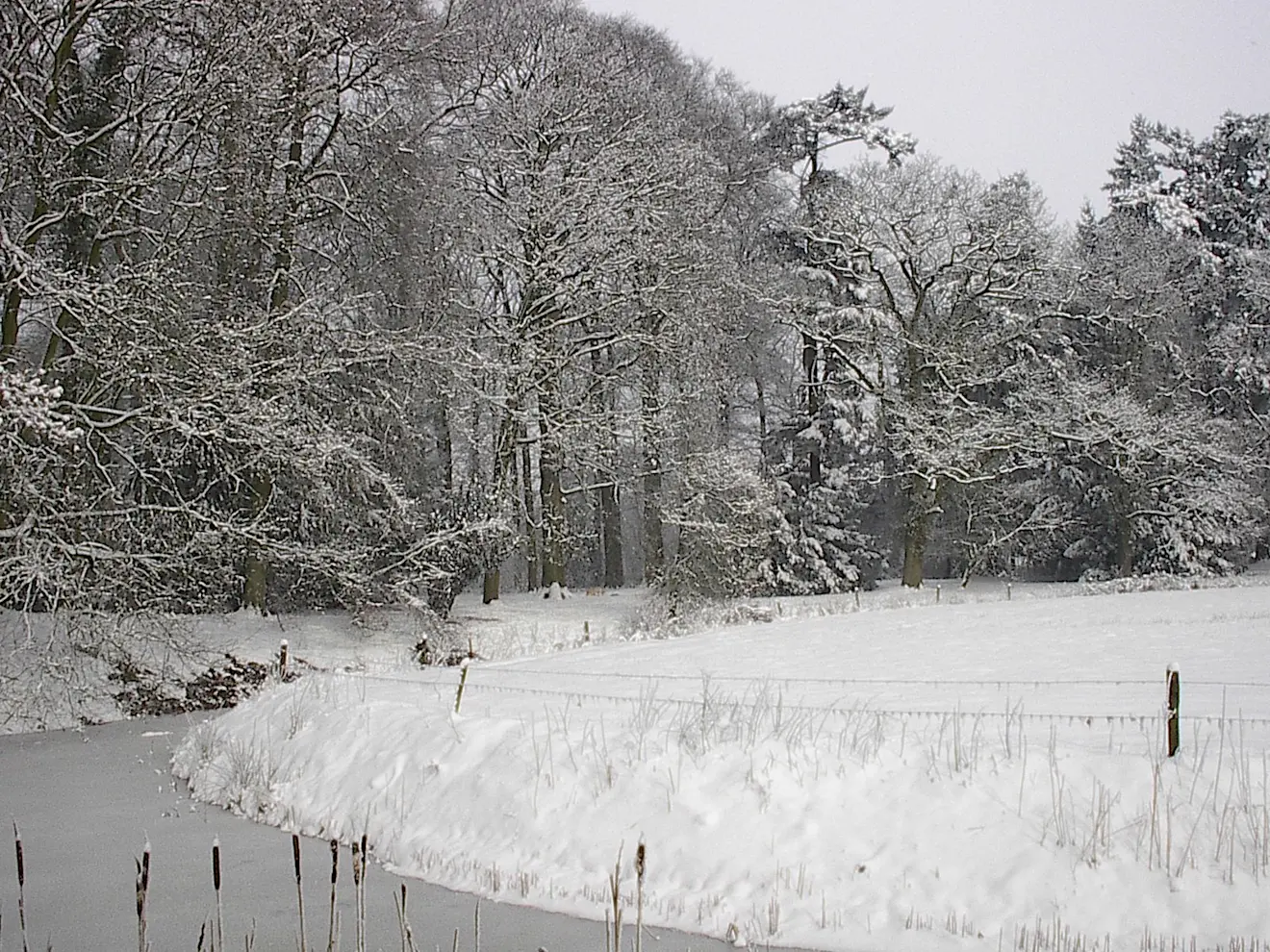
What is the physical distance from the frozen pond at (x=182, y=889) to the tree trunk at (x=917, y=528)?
744 inches

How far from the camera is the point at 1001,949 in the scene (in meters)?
5.61

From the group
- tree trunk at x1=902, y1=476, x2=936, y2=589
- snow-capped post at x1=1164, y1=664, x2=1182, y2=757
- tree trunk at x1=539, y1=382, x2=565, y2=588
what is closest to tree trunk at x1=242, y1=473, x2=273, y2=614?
tree trunk at x1=539, y1=382, x2=565, y2=588

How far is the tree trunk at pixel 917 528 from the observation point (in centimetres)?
2638

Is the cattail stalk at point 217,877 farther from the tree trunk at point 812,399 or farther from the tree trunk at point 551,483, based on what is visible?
the tree trunk at point 812,399

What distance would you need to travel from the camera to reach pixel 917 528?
26.6 m

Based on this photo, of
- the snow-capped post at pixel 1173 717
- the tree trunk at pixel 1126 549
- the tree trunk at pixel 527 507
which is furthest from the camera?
the tree trunk at pixel 1126 549

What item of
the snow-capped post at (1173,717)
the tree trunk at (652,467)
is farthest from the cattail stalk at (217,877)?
the tree trunk at (652,467)

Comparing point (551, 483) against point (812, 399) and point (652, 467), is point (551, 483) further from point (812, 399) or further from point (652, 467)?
point (812, 399)

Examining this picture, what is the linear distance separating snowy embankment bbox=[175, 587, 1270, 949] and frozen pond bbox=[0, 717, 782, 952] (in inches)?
10.1

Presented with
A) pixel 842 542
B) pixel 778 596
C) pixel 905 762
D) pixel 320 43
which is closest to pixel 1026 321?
pixel 842 542

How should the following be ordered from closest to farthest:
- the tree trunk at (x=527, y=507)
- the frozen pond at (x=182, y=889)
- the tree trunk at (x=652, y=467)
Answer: the frozen pond at (x=182, y=889) < the tree trunk at (x=527, y=507) < the tree trunk at (x=652, y=467)

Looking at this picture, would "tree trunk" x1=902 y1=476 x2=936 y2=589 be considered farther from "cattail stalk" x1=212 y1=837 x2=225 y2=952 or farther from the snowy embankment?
"cattail stalk" x1=212 y1=837 x2=225 y2=952

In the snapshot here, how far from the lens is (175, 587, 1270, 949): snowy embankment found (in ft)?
19.5

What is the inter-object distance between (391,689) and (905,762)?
615cm
